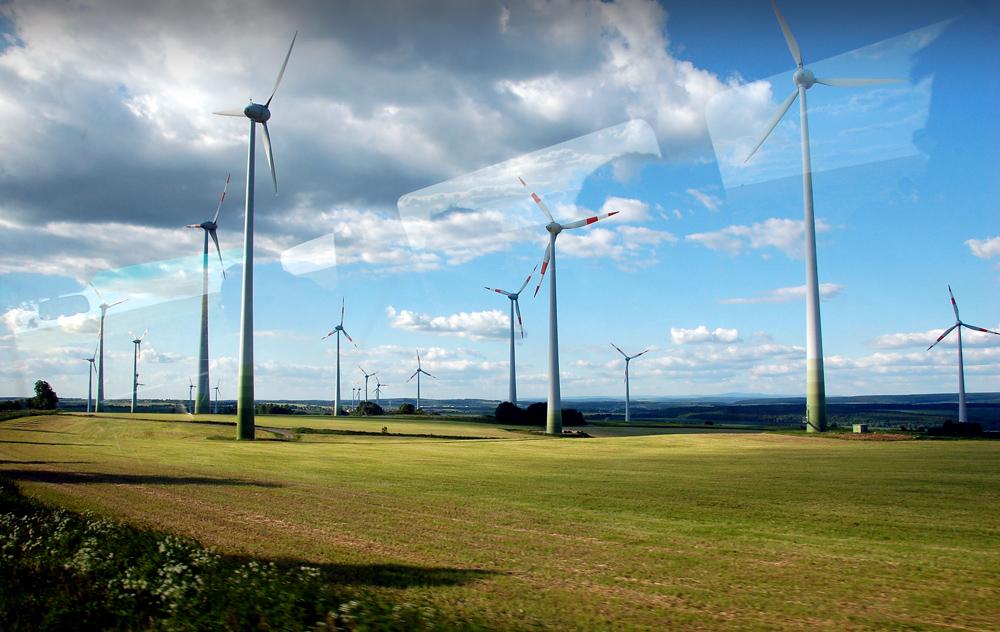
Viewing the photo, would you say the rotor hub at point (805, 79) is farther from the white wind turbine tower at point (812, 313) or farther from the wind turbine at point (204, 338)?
the wind turbine at point (204, 338)

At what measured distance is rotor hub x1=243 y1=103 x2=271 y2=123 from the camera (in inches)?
2288

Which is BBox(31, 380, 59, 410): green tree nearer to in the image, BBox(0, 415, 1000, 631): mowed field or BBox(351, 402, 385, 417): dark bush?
BBox(0, 415, 1000, 631): mowed field

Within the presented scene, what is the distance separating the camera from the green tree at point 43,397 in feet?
124

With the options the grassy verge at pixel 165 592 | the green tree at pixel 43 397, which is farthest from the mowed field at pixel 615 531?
the green tree at pixel 43 397

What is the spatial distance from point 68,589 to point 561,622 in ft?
23.2

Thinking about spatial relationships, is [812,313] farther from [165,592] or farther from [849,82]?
[165,592]

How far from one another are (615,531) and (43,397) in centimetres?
Answer: 4294

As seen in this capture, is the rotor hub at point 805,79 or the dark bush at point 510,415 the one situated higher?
the rotor hub at point 805,79

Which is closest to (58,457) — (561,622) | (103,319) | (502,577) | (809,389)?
(103,319)

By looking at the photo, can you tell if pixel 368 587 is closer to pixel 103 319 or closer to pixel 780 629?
pixel 780 629

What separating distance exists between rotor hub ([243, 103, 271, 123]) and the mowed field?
134ft

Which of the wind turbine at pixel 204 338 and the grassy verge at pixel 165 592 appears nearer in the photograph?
the grassy verge at pixel 165 592

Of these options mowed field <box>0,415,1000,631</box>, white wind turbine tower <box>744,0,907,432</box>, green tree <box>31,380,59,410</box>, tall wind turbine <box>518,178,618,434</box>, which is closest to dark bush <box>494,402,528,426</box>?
tall wind turbine <box>518,178,618,434</box>

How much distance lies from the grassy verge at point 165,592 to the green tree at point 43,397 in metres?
34.1
